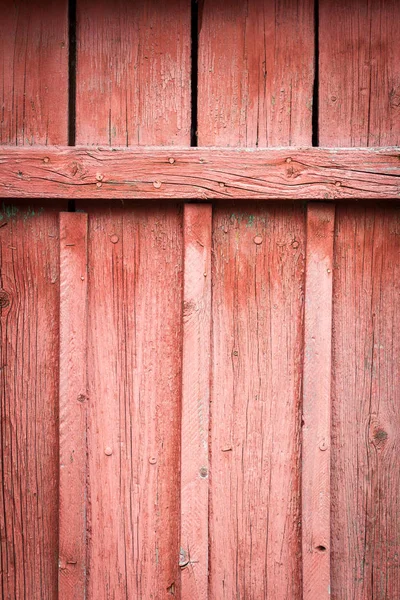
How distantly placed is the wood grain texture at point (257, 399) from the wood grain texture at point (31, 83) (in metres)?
0.50

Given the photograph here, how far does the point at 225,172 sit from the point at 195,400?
0.57 meters

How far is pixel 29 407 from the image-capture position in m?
1.32

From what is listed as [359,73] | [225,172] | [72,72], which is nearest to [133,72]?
[72,72]

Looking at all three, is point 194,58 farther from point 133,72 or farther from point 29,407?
point 29,407

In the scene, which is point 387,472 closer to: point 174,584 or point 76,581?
point 174,584

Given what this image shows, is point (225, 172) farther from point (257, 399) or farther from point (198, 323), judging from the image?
point (257, 399)

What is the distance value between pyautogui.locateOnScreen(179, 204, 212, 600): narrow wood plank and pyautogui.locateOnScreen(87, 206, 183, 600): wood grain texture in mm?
46

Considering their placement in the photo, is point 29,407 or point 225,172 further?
point 29,407

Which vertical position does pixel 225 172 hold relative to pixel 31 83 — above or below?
below

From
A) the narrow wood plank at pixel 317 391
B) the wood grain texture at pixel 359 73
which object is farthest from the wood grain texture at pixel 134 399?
the wood grain texture at pixel 359 73

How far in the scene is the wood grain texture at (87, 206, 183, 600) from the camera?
129cm

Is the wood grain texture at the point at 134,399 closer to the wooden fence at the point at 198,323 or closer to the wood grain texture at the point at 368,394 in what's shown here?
the wooden fence at the point at 198,323

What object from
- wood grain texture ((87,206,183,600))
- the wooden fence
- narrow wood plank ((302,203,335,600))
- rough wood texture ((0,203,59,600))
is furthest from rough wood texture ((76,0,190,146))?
narrow wood plank ((302,203,335,600))

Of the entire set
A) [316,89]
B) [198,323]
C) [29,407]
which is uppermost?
[316,89]
